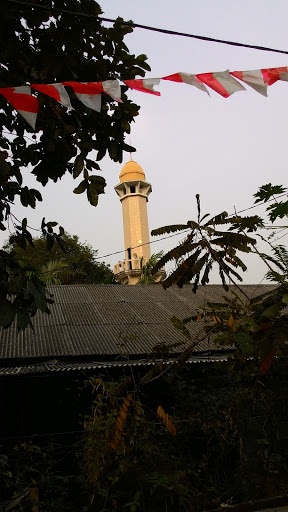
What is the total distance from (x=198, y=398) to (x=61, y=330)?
3296 mm

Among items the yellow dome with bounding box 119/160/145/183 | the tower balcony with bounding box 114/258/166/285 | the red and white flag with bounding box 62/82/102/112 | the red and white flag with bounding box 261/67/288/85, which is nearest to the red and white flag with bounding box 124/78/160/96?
the red and white flag with bounding box 62/82/102/112

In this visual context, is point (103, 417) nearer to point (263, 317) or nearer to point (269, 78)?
point (263, 317)

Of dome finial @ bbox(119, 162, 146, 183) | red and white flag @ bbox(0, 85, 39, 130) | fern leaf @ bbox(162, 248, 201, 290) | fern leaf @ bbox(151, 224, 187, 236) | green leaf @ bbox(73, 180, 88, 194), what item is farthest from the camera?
dome finial @ bbox(119, 162, 146, 183)

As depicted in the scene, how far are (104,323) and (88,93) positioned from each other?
5378mm

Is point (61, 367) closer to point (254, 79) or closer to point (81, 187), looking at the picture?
point (81, 187)

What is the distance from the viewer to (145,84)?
3.71 metres

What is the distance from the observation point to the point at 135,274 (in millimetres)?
26781

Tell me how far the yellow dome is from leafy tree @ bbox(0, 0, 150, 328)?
2400 centimetres

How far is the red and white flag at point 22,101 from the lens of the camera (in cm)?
336

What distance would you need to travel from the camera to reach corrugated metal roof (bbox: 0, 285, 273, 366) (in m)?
6.99

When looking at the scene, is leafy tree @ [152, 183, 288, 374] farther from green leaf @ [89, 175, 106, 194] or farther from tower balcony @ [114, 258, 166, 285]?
tower balcony @ [114, 258, 166, 285]

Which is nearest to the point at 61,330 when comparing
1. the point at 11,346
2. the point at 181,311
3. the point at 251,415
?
the point at 11,346

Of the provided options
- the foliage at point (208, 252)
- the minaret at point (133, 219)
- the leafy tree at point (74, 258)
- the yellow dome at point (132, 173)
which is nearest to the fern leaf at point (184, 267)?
the foliage at point (208, 252)

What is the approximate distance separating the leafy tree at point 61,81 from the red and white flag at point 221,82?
2.26 feet
